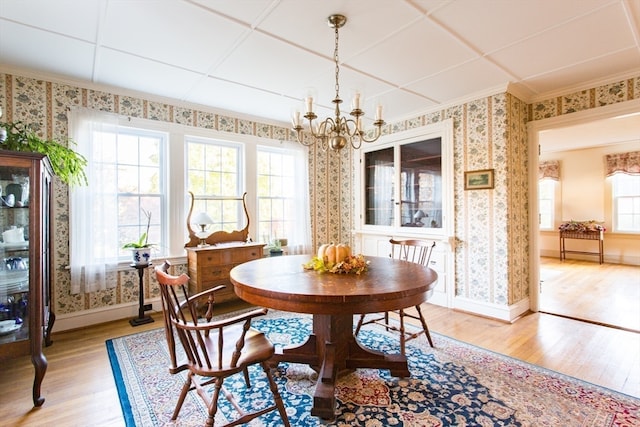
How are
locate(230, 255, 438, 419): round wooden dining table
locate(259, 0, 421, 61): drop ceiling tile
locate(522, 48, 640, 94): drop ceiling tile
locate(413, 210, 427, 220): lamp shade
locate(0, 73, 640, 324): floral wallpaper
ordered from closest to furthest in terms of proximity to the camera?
locate(230, 255, 438, 419): round wooden dining table
locate(259, 0, 421, 61): drop ceiling tile
locate(522, 48, 640, 94): drop ceiling tile
locate(0, 73, 640, 324): floral wallpaper
locate(413, 210, 427, 220): lamp shade

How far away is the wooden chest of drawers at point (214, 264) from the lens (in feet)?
11.7

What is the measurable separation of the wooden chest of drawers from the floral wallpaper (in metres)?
0.34

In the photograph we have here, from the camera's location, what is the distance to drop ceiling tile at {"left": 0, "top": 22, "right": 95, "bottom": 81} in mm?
2350

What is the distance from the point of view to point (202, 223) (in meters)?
3.77

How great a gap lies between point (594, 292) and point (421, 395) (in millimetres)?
4194

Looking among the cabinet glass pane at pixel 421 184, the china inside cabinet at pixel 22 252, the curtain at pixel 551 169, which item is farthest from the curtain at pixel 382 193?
the curtain at pixel 551 169

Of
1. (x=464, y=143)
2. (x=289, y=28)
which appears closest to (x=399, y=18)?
(x=289, y=28)

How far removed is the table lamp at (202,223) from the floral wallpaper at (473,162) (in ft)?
1.30

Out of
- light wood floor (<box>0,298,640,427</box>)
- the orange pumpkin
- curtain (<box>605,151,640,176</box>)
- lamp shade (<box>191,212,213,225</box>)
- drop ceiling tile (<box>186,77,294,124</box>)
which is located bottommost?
light wood floor (<box>0,298,640,427</box>)

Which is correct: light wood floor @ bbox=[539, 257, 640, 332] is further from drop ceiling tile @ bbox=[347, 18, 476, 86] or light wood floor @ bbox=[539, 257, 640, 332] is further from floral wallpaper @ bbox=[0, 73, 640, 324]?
drop ceiling tile @ bbox=[347, 18, 476, 86]

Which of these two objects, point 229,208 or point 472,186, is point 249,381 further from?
point 472,186

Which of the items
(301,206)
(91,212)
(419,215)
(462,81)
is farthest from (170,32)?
(419,215)

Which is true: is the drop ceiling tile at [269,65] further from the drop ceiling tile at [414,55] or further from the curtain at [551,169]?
the curtain at [551,169]

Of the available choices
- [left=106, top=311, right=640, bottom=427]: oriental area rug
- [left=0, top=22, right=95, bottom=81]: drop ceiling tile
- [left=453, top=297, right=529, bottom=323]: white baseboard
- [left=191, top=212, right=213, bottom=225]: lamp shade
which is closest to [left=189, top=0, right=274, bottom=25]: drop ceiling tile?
[left=0, top=22, right=95, bottom=81]: drop ceiling tile
